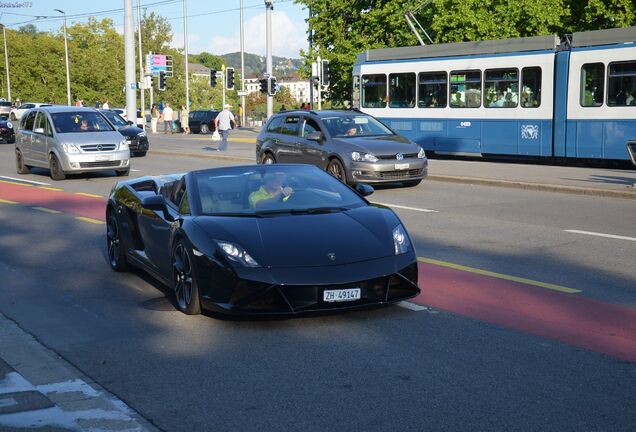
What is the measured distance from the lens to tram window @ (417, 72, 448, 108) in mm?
28391

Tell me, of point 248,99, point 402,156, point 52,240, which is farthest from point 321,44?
point 248,99

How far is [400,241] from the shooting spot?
23.7 ft

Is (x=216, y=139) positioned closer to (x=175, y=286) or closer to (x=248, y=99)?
(x=175, y=286)

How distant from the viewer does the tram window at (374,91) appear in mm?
30781

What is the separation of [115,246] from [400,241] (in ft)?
11.8

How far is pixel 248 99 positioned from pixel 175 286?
143 meters

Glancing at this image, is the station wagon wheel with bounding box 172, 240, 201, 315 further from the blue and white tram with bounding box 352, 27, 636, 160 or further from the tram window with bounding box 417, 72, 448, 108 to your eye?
the tram window with bounding box 417, 72, 448, 108

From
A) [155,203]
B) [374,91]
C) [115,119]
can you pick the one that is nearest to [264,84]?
[115,119]

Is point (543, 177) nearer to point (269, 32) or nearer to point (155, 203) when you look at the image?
point (155, 203)

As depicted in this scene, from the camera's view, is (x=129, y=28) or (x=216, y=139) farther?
(x=216, y=139)

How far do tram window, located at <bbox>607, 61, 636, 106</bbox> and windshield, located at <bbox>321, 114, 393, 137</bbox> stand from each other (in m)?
7.28

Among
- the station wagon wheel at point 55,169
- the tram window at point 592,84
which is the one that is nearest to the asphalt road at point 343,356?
the station wagon wheel at point 55,169

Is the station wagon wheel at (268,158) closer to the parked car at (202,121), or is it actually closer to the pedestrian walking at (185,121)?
the pedestrian walking at (185,121)

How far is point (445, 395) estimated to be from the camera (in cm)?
513
